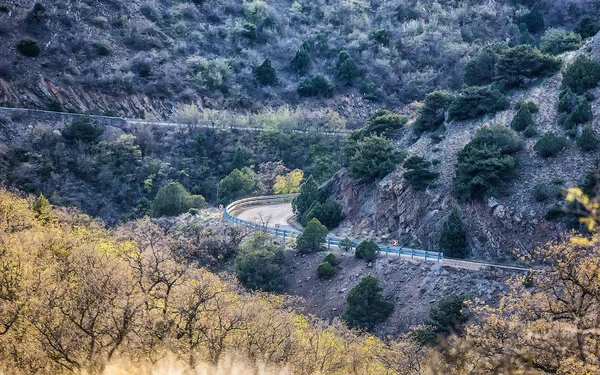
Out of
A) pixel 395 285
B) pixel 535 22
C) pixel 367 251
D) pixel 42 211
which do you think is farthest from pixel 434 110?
pixel 535 22

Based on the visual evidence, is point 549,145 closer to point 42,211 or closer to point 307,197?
point 307,197

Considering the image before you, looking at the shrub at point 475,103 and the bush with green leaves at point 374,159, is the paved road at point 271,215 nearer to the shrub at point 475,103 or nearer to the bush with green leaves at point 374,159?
the bush with green leaves at point 374,159

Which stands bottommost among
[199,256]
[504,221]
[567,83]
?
[199,256]

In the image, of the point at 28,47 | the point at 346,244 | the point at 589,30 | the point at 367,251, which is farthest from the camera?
the point at 28,47

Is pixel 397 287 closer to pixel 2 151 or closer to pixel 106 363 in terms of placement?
pixel 106 363

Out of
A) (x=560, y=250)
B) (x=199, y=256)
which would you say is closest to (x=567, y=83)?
(x=199, y=256)

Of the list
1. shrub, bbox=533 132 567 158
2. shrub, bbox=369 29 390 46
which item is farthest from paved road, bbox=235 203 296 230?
shrub, bbox=369 29 390 46
